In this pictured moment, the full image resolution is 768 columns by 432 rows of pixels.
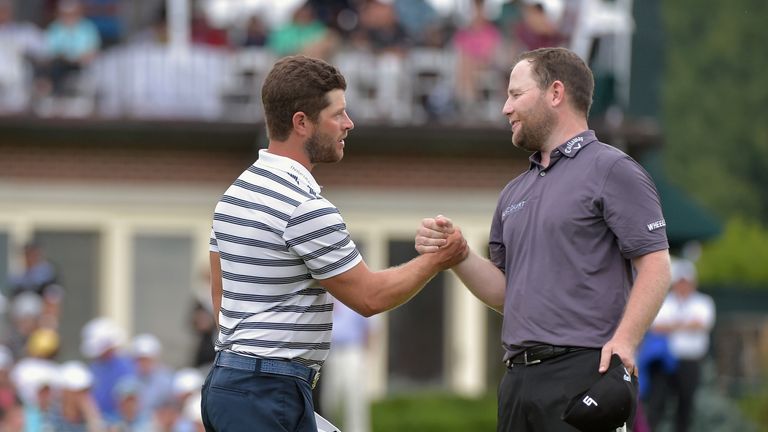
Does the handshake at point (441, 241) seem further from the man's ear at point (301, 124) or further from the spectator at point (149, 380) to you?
the spectator at point (149, 380)

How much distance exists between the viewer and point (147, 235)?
18.7 m

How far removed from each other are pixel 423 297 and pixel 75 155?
413cm

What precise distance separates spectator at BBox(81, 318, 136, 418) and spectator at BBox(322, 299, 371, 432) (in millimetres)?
1904

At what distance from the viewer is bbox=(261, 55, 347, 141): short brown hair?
637cm

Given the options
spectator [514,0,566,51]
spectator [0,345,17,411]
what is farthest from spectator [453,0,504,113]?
spectator [0,345,17,411]

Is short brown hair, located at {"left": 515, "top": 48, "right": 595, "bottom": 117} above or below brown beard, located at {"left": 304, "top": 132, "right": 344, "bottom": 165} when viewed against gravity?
above

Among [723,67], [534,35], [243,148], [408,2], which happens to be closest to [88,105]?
[243,148]

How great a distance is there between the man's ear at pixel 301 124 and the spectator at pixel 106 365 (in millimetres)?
8586

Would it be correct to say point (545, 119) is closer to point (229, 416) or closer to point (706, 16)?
point (229, 416)

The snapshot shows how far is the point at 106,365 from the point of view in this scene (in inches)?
593

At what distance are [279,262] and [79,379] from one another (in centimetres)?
764

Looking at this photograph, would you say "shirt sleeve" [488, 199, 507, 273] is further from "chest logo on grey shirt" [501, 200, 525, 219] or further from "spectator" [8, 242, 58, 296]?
"spectator" [8, 242, 58, 296]

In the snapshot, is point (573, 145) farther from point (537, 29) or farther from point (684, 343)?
point (537, 29)

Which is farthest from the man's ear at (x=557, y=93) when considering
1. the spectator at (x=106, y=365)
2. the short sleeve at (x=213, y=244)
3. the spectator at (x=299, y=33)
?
the spectator at (x=299, y=33)
